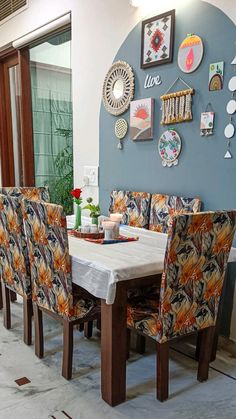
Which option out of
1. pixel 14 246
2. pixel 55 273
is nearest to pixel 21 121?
pixel 14 246

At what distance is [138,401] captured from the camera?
1757mm

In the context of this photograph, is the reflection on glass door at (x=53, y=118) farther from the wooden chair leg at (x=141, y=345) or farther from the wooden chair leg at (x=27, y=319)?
the wooden chair leg at (x=141, y=345)

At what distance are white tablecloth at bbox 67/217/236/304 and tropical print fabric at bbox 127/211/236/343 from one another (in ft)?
0.46

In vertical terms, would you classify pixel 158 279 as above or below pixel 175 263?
below

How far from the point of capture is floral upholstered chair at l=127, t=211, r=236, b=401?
150 centimetres

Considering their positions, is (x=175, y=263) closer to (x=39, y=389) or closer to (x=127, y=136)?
(x=39, y=389)

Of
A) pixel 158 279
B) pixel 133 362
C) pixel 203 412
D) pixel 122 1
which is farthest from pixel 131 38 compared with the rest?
pixel 203 412

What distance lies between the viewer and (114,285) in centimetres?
153

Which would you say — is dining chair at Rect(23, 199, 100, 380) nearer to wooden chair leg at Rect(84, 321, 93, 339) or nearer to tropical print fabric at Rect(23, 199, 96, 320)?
tropical print fabric at Rect(23, 199, 96, 320)

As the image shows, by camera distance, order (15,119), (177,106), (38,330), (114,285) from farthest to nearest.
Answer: (15,119)
(177,106)
(38,330)
(114,285)

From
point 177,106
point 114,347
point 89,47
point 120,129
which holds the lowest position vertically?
point 114,347

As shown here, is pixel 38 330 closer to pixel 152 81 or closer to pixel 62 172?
pixel 152 81

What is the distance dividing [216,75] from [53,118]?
2.60m

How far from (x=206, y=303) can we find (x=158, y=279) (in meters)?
0.26
